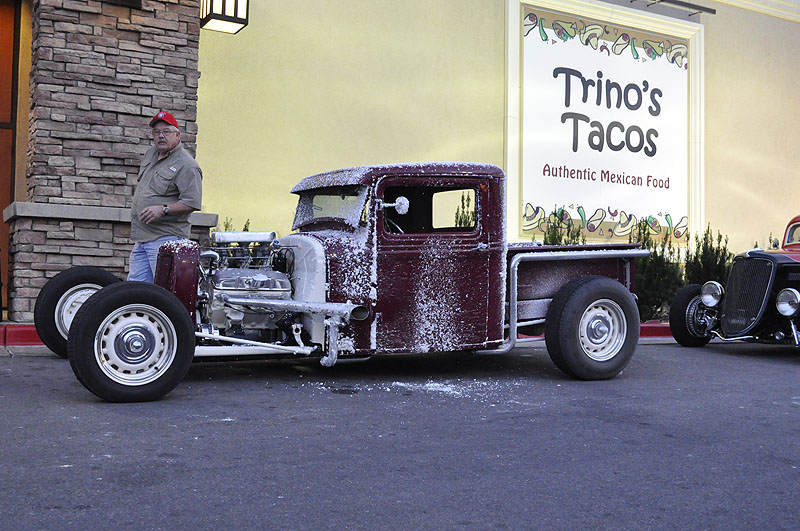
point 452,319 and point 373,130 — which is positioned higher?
point 373,130

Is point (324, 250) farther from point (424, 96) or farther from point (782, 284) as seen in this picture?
point (424, 96)

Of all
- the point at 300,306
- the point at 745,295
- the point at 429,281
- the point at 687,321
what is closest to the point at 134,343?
the point at 300,306

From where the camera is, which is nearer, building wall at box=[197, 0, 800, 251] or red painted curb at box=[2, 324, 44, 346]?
red painted curb at box=[2, 324, 44, 346]

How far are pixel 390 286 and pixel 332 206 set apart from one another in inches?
35.3

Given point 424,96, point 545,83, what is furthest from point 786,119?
point 424,96

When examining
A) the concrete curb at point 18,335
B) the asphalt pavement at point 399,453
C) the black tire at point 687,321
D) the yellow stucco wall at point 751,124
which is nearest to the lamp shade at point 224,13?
the concrete curb at point 18,335

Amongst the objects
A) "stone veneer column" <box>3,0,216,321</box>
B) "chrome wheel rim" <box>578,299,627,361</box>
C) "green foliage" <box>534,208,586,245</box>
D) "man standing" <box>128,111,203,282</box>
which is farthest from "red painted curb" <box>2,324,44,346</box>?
"green foliage" <box>534,208,586,245</box>

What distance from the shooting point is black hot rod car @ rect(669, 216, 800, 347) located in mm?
8227

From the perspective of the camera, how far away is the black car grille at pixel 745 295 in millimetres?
8406

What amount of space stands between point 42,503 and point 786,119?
1481cm

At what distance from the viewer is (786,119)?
1505 centimetres

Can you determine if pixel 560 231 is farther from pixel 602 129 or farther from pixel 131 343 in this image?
pixel 131 343

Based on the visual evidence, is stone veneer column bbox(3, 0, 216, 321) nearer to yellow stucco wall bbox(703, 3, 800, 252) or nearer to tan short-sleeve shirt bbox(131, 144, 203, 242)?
tan short-sleeve shirt bbox(131, 144, 203, 242)

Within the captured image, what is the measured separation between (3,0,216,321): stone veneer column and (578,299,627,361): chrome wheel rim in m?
4.62
